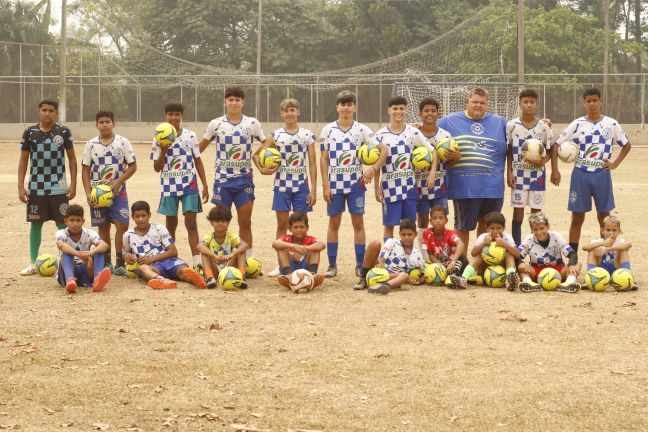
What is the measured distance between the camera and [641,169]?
26938 mm

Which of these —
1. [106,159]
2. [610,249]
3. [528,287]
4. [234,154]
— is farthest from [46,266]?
[610,249]

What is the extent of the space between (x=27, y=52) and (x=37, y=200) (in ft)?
124

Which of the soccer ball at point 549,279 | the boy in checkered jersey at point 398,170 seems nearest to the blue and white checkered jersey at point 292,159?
the boy in checkered jersey at point 398,170

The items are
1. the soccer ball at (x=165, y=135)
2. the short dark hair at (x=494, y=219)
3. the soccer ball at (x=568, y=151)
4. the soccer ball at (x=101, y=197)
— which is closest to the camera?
the short dark hair at (x=494, y=219)

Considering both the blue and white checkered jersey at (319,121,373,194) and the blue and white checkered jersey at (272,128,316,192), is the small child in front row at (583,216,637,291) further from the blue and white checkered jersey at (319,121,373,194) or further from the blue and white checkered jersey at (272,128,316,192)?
the blue and white checkered jersey at (272,128,316,192)

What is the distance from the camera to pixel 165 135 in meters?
10.4

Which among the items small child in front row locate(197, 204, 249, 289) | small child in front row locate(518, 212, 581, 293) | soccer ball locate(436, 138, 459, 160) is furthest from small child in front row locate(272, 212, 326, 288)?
small child in front row locate(518, 212, 581, 293)

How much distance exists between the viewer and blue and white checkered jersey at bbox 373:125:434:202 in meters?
10.4

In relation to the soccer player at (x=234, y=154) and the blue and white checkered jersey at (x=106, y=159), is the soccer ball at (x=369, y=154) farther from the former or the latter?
the blue and white checkered jersey at (x=106, y=159)

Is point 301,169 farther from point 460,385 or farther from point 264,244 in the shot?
point 460,385

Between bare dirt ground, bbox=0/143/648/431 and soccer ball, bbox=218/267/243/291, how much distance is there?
0.44 feet

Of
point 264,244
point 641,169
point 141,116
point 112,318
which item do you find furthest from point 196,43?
point 112,318

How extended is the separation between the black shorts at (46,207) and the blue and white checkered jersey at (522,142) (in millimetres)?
4635

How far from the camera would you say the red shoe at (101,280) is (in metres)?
9.62
